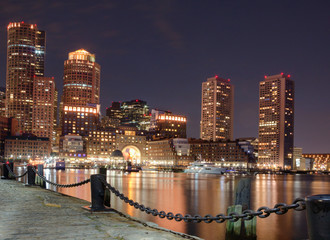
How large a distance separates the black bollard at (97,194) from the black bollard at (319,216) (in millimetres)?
10059

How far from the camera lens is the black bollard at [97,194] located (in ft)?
44.4

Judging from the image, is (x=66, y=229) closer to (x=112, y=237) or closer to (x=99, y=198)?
(x=112, y=237)

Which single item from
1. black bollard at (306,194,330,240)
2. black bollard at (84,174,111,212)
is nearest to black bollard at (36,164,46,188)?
black bollard at (84,174,111,212)

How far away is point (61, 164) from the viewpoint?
173625 millimetres

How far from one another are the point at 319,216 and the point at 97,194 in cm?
1026

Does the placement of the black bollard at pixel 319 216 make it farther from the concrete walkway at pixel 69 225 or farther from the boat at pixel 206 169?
the boat at pixel 206 169

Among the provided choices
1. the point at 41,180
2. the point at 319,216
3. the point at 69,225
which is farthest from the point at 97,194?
the point at 41,180

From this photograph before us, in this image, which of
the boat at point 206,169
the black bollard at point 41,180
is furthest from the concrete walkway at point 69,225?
the boat at point 206,169

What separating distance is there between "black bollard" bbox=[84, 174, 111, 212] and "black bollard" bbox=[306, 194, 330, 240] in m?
10.1

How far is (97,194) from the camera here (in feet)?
44.6

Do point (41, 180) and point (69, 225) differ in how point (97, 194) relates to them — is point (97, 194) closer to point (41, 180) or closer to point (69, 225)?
point (69, 225)

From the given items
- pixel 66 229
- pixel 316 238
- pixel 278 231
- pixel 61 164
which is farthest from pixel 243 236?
pixel 61 164

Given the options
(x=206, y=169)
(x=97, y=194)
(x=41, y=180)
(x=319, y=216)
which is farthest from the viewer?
(x=206, y=169)

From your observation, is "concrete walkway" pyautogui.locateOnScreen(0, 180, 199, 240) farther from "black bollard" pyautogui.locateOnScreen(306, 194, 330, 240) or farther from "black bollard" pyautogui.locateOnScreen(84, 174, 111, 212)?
"black bollard" pyautogui.locateOnScreen(306, 194, 330, 240)
